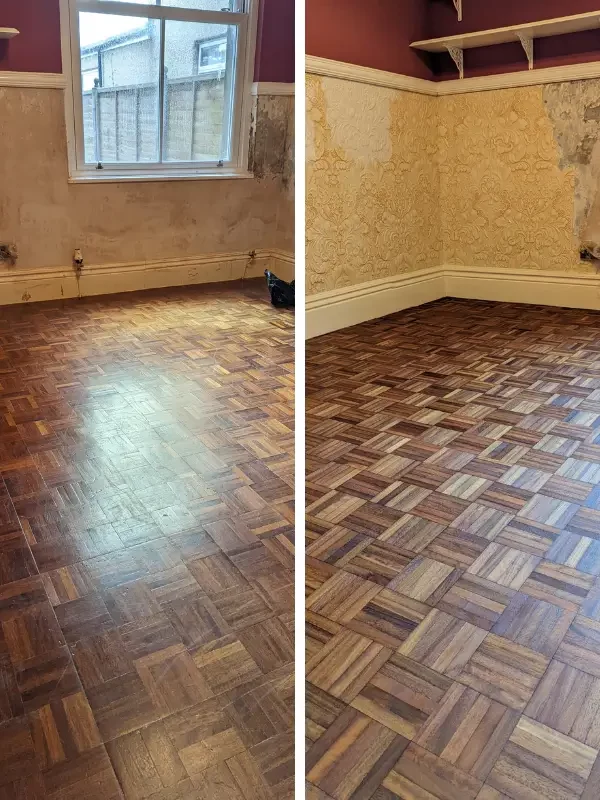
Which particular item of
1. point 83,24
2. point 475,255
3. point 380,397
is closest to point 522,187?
point 475,255

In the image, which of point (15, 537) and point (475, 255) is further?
point (475, 255)

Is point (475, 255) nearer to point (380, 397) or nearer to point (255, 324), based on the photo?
→ point (380, 397)

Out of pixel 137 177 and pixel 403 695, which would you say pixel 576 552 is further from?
pixel 137 177

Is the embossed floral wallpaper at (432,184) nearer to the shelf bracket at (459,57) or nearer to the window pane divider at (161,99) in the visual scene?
the shelf bracket at (459,57)

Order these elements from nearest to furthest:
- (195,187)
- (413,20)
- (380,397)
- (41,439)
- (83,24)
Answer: (83,24) → (195,187) → (41,439) → (380,397) → (413,20)

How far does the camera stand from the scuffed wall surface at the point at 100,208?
0.70 metres

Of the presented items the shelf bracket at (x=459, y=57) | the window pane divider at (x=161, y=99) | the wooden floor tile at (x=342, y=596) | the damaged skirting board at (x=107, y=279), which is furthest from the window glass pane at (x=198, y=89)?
the shelf bracket at (x=459, y=57)

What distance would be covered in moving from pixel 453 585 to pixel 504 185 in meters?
2.74

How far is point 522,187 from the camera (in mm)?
3434

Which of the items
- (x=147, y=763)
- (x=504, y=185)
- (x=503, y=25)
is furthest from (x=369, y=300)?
(x=147, y=763)

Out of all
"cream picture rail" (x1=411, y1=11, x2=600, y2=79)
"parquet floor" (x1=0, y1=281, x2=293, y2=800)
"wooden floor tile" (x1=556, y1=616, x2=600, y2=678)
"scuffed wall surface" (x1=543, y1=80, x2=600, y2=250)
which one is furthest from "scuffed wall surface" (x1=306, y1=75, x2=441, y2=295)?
"wooden floor tile" (x1=556, y1=616, x2=600, y2=678)

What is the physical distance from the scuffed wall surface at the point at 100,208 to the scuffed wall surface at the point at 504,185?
9.38ft

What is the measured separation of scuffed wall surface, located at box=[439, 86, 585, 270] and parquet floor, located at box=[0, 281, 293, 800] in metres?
2.49

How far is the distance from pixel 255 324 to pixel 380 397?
1.36 metres
